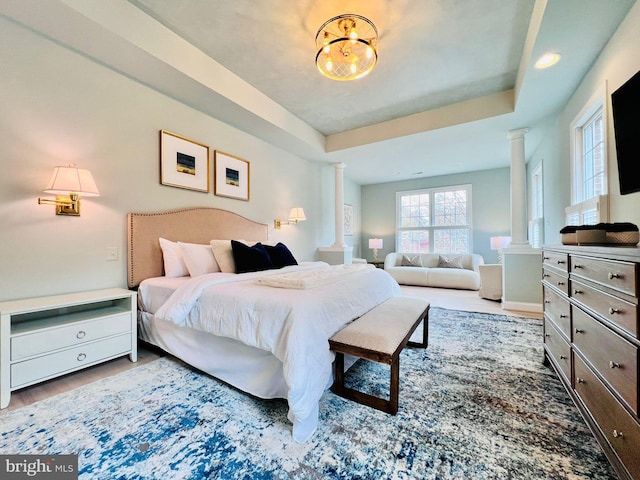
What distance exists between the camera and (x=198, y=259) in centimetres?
272

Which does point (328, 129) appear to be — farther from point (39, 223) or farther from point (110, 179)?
point (39, 223)

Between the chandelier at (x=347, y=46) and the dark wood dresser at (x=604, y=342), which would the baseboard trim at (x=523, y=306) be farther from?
the chandelier at (x=347, y=46)

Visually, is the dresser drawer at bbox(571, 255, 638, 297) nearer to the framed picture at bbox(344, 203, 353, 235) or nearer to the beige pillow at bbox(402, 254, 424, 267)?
the beige pillow at bbox(402, 254, 424, 267)

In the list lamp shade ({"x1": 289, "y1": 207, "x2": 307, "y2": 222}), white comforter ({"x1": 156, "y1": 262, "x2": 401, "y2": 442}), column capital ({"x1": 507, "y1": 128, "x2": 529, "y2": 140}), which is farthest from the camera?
lamp shade ({"x1": 289, "y1": 207, "x2": 307, "y2": 222})

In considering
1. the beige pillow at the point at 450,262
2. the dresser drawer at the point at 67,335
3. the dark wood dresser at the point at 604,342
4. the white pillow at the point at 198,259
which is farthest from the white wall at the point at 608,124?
the dresser drawer at the point at 67,335

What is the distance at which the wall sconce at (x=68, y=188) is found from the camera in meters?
1.98

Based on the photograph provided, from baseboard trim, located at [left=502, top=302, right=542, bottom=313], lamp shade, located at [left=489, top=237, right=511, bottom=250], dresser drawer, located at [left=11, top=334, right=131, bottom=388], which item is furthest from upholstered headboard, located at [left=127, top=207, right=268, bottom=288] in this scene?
lamp shade, located at [left=489, top=237, right=511, bottom=250]

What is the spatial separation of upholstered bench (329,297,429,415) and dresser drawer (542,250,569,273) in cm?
99

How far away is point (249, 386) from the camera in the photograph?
5.78ft

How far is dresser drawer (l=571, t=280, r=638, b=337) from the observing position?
0.99 metres

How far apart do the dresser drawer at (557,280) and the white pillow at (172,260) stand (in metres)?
3.14

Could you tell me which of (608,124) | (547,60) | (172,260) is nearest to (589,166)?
(608,124)

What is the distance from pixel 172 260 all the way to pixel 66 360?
109 cm

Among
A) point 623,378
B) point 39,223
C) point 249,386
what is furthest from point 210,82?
point 623,378
